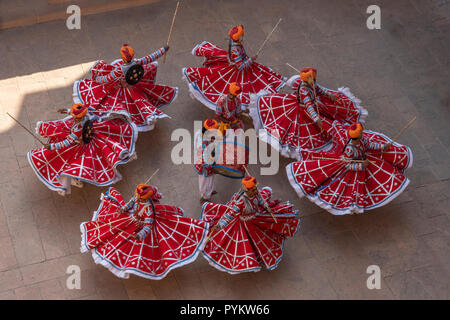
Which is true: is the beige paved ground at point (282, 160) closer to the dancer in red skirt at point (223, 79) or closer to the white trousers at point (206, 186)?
the white trousers at point (206, 186)

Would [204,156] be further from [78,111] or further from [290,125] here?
[78,111]

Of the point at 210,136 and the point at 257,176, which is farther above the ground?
the point at 210,136

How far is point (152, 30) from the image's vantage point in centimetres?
1165

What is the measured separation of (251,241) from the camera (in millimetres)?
8453

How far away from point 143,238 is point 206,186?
1.44 meters

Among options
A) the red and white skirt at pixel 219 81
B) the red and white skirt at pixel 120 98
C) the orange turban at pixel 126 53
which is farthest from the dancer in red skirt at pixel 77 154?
the red and white skirt at pixel 219 81

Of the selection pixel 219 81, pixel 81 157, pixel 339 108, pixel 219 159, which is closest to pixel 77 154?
pixel 81 157

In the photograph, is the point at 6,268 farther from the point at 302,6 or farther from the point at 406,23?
the point at 406,23

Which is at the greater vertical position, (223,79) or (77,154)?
(223,79)

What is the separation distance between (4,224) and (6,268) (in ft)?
2.28

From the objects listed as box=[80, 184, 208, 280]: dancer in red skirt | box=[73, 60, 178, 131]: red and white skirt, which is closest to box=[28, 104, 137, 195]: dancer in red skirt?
box=[73, 60, 178, 131]: red and white skirt

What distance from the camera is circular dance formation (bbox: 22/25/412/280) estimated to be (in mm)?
8266

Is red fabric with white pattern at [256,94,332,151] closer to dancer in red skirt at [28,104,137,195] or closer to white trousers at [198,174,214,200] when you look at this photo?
white trousers at [198,174,214,200]

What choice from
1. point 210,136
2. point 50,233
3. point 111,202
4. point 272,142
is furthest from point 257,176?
point 50,233
